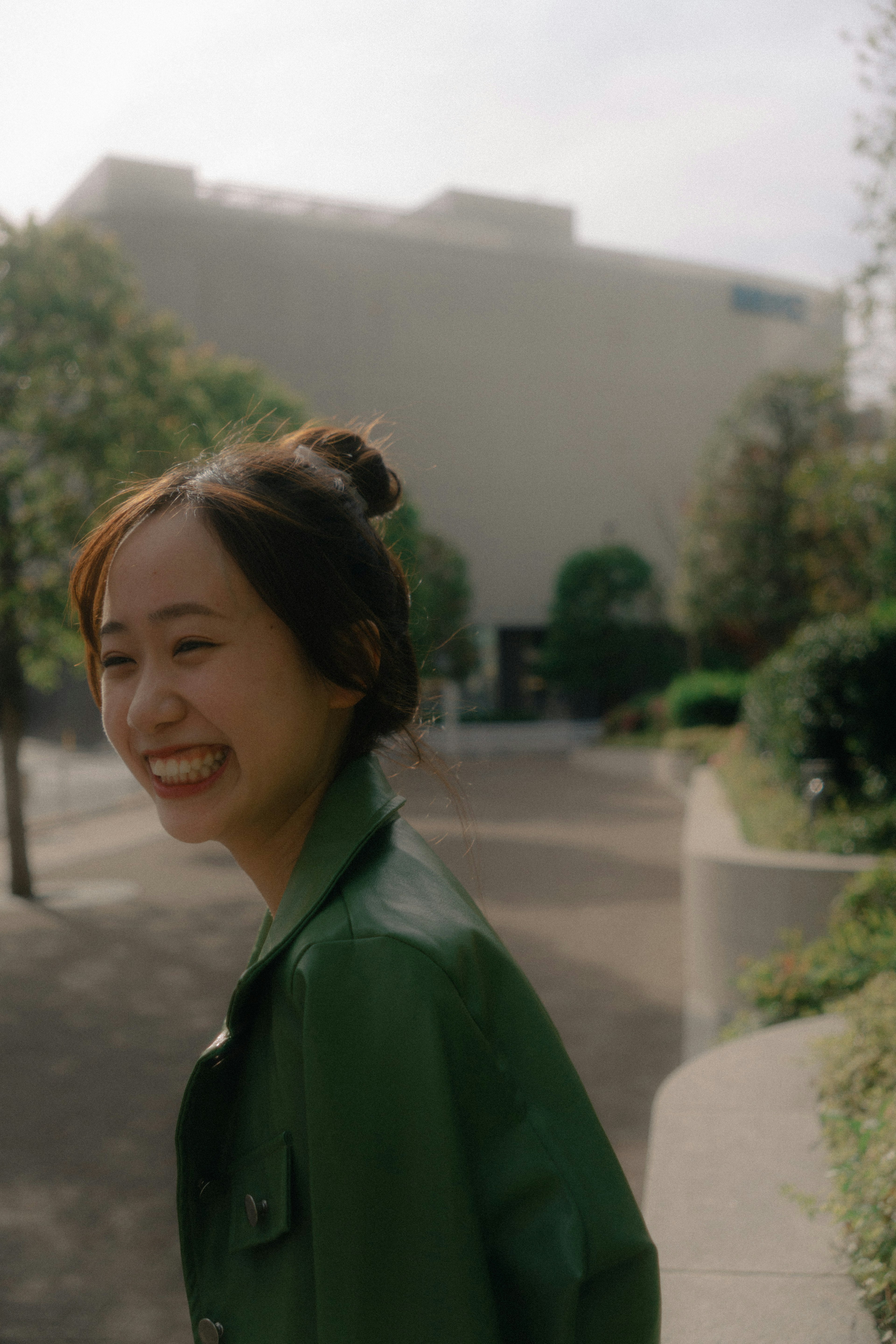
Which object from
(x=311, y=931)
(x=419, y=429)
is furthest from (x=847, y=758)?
(x=419, y=429)

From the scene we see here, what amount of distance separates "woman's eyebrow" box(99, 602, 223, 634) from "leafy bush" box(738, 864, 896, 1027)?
395cm

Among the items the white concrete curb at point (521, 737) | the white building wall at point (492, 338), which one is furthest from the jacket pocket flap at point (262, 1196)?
the white building wall at point (492, 338)

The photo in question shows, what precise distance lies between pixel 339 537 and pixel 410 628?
0.31 m

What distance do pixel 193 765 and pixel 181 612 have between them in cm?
20

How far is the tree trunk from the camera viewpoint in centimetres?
1014

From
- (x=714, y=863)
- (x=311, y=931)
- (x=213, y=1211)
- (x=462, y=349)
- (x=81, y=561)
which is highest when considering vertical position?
(x=462, y=349)

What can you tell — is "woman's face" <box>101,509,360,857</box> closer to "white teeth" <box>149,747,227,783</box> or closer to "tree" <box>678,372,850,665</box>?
"white teeth" <box>149,747,227,783</box>

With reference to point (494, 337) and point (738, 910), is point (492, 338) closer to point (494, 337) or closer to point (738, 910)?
point (494, 337)

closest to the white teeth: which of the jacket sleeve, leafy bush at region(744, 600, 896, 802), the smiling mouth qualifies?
the smiling mouth

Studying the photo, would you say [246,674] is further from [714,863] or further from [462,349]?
[462,349]

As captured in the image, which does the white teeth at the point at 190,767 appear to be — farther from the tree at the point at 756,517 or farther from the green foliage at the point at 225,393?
the tree at the point at 756,517

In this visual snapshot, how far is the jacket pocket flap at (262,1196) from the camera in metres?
1.10

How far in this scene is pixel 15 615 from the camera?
10273 millimetres

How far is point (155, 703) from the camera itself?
1.35 metres
